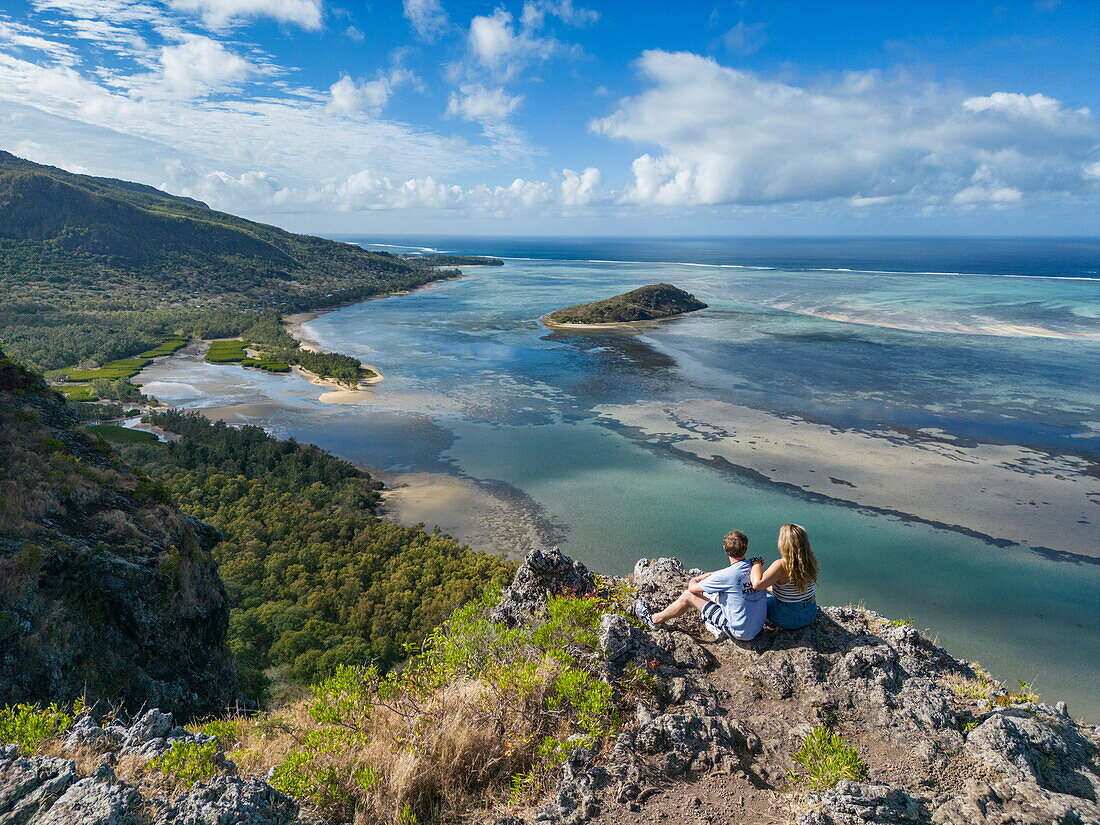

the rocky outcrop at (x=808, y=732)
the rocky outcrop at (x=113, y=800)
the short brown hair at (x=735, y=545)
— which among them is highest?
the short brown hair at (x=735, y=545)

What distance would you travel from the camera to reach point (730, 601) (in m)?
7.29

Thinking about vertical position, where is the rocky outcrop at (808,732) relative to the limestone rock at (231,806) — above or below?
below

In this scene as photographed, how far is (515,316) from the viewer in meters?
96.1

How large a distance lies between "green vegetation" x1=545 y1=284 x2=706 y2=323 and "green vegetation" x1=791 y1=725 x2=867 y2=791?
85.5 meters

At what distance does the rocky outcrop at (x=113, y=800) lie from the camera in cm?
402

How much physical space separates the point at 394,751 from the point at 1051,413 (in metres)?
55.7

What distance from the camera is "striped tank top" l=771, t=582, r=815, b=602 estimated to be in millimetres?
7234

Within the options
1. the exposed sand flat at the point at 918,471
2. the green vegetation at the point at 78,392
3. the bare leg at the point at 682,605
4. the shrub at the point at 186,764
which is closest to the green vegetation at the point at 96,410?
the green vegetation at the point at 78,392

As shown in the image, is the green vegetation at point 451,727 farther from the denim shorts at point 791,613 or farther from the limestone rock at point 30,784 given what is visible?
the denim shorts at point 791,613

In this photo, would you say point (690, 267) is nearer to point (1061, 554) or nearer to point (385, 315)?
point (385, 315)

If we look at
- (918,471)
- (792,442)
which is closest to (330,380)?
(792,442)

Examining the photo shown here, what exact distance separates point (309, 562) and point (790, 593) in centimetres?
1981

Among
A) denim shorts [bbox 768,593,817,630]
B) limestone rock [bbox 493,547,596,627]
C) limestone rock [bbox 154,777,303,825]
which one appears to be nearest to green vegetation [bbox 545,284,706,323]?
limestone rock [bbox 493,547,596,627]

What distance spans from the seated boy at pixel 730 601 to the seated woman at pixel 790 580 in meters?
0.14
